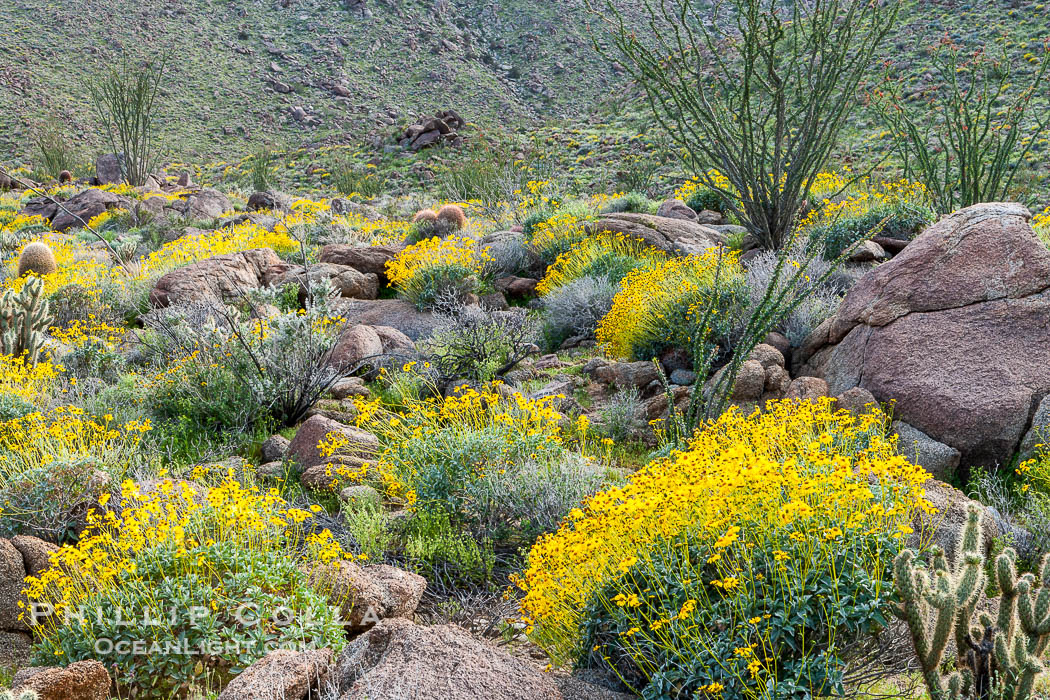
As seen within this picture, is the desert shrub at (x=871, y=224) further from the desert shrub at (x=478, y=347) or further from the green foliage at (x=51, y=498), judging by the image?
the green foliage at (x=51, y=498)

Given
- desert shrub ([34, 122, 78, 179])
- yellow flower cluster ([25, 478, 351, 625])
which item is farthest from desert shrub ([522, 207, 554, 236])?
desert shrub ([34, 122, 78, 179])

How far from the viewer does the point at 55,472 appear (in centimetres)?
454

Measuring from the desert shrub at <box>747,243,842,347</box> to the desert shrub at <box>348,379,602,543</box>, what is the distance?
261 cm

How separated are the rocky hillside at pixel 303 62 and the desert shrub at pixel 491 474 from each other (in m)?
35.4

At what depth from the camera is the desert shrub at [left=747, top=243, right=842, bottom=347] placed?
670cm

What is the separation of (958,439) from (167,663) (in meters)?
4.71

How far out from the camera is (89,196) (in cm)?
2038

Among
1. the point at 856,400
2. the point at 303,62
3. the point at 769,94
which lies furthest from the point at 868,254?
the point at 303,62

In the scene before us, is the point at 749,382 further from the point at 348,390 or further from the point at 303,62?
the point at 303,62

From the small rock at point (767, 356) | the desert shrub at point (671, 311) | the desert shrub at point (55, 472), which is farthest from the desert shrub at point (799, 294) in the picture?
the desert shrub at point (55, 472)

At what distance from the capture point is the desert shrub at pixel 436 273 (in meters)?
9.96

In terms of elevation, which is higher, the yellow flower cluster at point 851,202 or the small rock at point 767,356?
the yellow flower cluster at point 851,202

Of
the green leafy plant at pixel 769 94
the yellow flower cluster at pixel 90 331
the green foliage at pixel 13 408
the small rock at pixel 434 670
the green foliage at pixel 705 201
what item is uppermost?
the green leafy plant at pixel 769 94

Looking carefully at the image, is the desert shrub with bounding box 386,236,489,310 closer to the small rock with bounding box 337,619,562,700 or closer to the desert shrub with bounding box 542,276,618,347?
the desert shrub with bounding box 542,276,618,347
